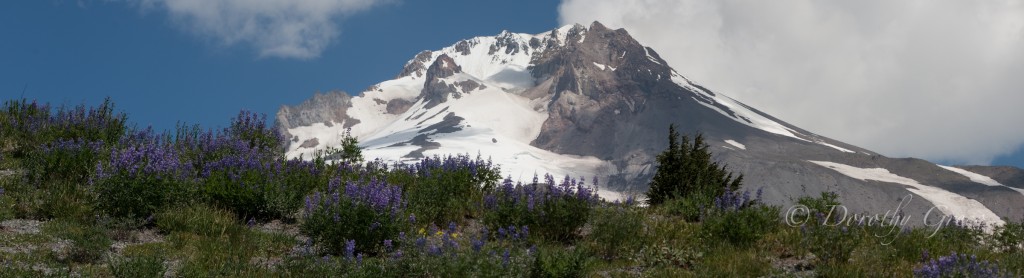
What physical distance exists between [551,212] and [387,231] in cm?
255

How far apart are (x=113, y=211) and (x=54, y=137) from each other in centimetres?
496

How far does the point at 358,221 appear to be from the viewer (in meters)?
9.77

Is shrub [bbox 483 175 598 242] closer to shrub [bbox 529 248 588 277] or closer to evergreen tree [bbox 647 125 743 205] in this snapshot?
shrub [bbox 529 248 588 277]

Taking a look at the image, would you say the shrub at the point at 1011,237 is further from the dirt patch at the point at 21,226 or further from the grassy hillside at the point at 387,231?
the dirt patch at the point at 21,226

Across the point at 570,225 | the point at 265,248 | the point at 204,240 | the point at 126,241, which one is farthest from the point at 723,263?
the point at 126,241

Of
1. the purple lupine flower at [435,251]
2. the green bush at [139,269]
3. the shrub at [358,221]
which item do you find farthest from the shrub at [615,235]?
the green bush at [139,269]

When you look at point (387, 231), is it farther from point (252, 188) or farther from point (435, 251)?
point (252, 188)

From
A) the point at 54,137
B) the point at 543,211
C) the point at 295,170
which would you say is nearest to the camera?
the point at 543,211

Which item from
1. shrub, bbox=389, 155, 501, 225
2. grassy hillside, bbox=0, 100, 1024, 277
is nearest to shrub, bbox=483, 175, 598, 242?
grassy hillside, bbox=0, 100, 1024, 277

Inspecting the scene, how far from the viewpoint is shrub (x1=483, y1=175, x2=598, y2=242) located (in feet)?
36.8

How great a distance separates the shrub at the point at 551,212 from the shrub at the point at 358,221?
177cm

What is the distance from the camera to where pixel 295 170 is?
1299 cm

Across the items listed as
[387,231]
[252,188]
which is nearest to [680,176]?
[387,231]

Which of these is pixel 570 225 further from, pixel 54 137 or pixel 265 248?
pixel 54 137
